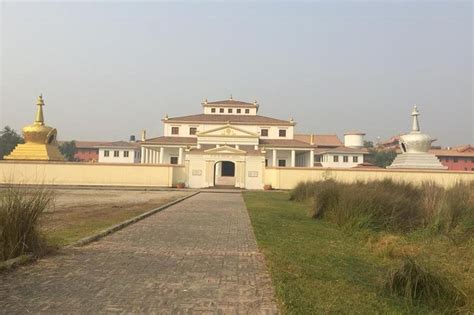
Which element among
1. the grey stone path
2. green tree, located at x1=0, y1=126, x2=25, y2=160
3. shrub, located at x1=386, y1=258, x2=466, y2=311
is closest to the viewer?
the grey stone path

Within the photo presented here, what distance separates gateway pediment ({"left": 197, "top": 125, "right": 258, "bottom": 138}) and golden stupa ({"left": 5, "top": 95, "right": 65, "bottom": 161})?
16968mm

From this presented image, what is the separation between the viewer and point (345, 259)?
8805 millimetres

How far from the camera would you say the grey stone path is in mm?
5398

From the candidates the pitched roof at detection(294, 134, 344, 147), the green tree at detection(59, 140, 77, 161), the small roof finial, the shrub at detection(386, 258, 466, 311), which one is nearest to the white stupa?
the small roof finial

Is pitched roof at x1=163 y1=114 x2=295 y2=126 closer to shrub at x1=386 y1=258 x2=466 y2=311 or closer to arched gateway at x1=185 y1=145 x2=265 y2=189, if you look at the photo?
arched gateway at x1=185 y1=145 x2=265 y2=189

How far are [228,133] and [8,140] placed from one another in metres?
44.2

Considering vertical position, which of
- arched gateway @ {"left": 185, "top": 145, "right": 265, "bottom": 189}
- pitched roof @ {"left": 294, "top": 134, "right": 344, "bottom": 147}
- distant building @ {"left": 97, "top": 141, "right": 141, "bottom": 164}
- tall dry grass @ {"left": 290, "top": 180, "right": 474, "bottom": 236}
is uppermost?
pitched roof @ {"left": 294, "top": 134, "right": 344, "bottom": 147}

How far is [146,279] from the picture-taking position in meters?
6.73

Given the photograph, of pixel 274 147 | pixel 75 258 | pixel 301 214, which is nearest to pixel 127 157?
pixel 274 147

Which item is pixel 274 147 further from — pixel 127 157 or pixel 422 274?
pixel 422 274

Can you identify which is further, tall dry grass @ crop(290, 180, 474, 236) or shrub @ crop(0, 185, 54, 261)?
tall dry grass @ crop(290, 180, 474, 236)

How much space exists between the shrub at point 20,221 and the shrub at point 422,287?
20.0 ft

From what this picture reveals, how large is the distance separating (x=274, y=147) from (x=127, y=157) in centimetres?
3537

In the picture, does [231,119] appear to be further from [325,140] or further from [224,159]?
[325,140]
